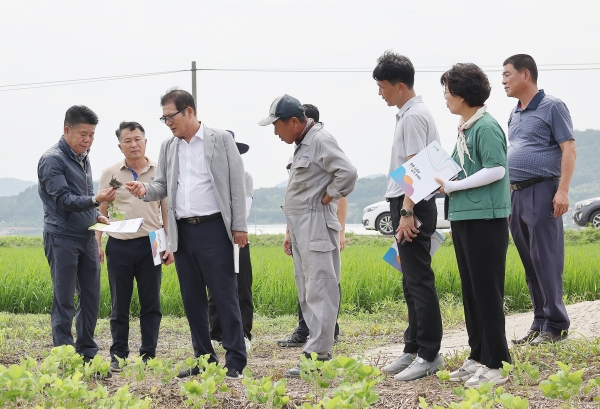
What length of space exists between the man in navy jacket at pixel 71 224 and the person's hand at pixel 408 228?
77.3 inches

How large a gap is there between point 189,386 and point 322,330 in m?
1.66

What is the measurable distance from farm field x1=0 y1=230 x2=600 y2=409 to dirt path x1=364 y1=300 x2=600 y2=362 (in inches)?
6.2

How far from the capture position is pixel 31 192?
64.7 metres

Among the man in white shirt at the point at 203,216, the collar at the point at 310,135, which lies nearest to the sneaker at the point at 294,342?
the man in white shirt at the point at 203,216

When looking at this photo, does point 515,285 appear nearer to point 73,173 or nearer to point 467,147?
point 467,147

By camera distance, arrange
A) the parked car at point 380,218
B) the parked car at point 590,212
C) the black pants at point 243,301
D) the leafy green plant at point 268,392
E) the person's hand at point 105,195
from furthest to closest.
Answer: the parked car at point 380,218 < the parked car at point 590,212 < the black pants at point 243,301 < the person's hand at point 105,195 < the leafy green plant at point 268,392

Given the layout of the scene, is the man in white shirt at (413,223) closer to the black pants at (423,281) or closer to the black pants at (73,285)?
the black pants at (423,281)

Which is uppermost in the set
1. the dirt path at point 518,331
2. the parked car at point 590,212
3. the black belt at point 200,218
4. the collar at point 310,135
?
the collar at point 310,135

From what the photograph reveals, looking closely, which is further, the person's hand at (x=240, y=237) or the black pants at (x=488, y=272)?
the person's hand at (x=240, y=237)

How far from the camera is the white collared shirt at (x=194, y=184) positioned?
4727 mm

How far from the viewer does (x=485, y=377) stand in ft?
13.0

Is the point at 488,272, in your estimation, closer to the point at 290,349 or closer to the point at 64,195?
the point at 290,349

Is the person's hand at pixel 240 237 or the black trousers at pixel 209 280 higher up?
the person's hand at pixel 240 237

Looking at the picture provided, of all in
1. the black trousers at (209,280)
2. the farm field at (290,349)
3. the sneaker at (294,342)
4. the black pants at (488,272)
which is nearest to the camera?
the farm field at (290,349)
